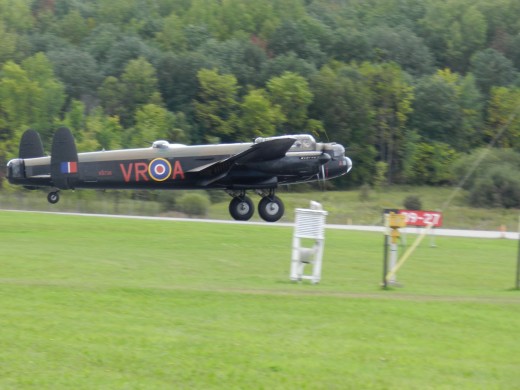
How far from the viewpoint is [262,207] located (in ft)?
115

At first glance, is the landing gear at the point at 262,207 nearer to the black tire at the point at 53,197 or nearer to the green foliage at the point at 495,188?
the black tire at the point at 53,197

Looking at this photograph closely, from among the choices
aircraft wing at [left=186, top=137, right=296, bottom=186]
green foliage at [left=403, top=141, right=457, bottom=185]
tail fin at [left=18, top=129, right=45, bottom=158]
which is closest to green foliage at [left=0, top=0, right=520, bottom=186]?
green foliage at [left=403, top=141, right=457, bottom=185]

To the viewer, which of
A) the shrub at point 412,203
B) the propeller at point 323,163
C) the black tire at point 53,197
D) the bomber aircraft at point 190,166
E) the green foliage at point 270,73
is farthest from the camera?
the green foliage at point 270,73

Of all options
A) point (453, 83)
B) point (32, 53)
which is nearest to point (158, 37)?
point (32, 53)

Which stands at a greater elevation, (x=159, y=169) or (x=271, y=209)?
(x=159, y=169)

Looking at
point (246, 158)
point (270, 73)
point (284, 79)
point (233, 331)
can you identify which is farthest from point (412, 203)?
point (233, 331)

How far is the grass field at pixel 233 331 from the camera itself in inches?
459

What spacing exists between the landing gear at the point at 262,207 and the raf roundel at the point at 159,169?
3.00 m

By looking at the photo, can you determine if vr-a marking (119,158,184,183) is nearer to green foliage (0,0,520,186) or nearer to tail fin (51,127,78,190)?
tail fin (51,127,78,190)

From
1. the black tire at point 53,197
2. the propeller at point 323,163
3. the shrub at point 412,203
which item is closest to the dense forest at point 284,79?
the shrub at point 412,203

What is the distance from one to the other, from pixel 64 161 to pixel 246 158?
6563 millimetres

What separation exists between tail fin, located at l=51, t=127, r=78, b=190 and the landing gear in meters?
6.04

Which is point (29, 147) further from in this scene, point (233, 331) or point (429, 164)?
point (429, 164)

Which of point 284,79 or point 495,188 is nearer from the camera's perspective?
point 495,188
